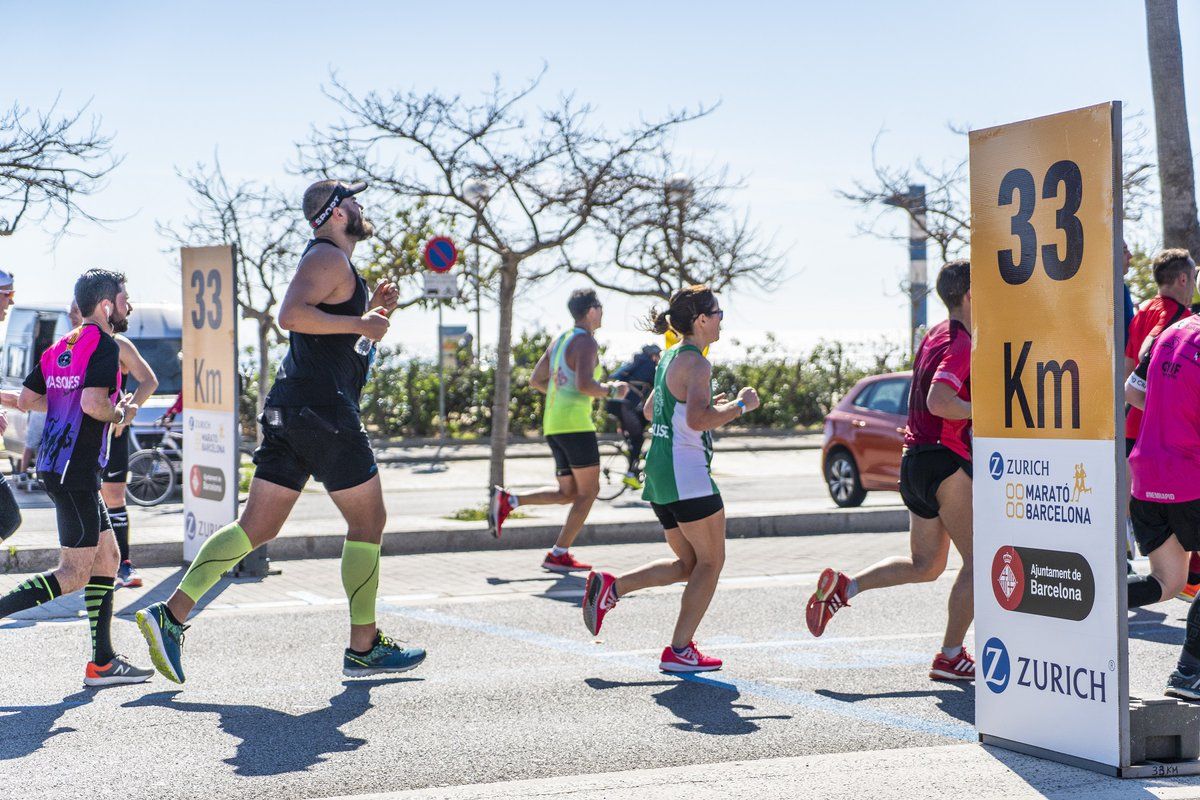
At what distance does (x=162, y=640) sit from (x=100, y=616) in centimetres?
55

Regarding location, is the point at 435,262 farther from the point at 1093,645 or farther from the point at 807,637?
the point at 1093,645

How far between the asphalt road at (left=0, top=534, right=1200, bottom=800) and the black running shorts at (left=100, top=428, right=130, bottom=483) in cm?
73

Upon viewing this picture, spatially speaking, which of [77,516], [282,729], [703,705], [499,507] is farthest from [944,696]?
[499,507]

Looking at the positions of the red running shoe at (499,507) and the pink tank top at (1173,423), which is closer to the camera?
the pink tank top at (1173,423)

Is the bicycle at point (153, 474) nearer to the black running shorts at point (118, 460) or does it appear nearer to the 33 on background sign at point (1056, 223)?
the black running shorts at point (118, 460)

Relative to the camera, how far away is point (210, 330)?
992cm

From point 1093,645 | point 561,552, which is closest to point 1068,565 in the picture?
point 1093,645

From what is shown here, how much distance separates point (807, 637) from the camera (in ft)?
24.7

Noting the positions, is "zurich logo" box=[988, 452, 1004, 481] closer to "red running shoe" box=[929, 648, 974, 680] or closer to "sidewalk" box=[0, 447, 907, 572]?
"red running shoe" box=[929, 648, 974, 680]

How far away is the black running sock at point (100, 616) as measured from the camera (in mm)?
6281

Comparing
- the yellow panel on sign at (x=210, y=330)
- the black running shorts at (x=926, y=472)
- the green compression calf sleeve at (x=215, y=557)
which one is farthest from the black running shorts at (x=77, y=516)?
the black running shorts at (x=926, y=472)

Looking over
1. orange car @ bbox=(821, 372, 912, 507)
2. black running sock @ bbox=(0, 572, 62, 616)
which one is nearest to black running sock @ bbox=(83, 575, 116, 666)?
black running sock @ bbox=(0, 572, 62, 616)

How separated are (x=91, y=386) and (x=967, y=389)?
3731mm

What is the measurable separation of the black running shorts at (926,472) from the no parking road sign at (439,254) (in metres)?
10.8
